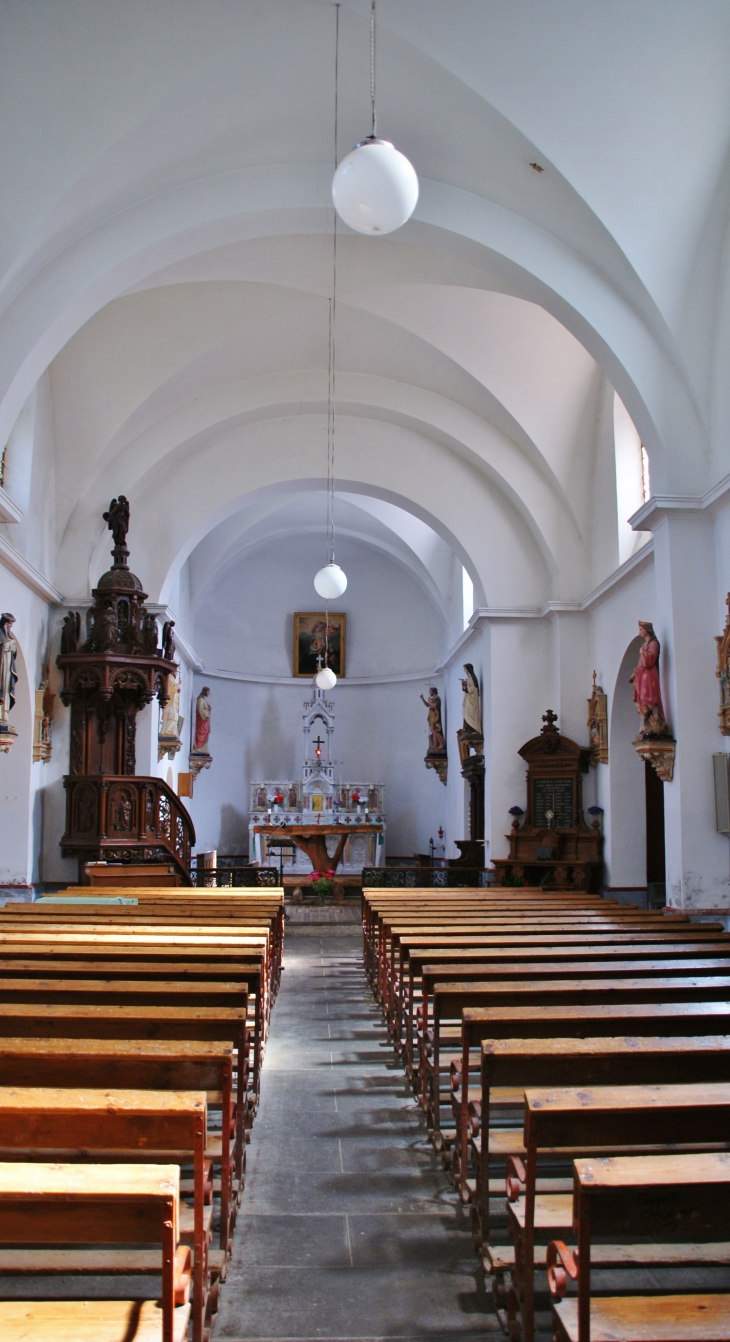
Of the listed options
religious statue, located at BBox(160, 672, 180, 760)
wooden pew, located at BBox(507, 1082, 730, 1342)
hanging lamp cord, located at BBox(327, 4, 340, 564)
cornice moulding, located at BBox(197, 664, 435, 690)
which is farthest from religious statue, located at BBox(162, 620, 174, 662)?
wooden pew, located at BBox(507, 1082, 730, 1342)

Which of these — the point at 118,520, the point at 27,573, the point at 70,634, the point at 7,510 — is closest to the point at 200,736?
the point at 70,634

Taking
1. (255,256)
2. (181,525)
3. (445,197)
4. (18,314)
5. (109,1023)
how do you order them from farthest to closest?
(181,525)
(255,256)
(445,197)
(18,314)
(109,1023)

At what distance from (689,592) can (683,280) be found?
283 cm

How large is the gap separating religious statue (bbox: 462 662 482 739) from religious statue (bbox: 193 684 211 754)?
594cm

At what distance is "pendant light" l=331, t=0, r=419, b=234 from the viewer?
15.8ft

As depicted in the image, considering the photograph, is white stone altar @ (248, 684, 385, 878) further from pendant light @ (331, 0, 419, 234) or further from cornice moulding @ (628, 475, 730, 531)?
pendant light @ (331, 0, 419, 234)

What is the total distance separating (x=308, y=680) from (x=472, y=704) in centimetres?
798

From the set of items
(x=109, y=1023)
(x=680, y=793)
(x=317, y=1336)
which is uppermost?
(x=680, y=793)

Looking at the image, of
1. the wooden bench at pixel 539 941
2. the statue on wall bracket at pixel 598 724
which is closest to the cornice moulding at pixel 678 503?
the wooden bench at pixel 539 941

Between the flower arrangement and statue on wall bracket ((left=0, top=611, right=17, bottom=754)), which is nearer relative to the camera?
statue on wall bracket ((left=0, top=611, right=17, bottom=754))

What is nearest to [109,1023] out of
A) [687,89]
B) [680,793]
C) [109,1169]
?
[109,1169]

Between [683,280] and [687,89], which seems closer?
[687,89]

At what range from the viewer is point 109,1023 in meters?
3.81

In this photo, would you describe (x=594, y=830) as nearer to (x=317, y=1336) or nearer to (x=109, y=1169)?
(x=317, y=1336)
